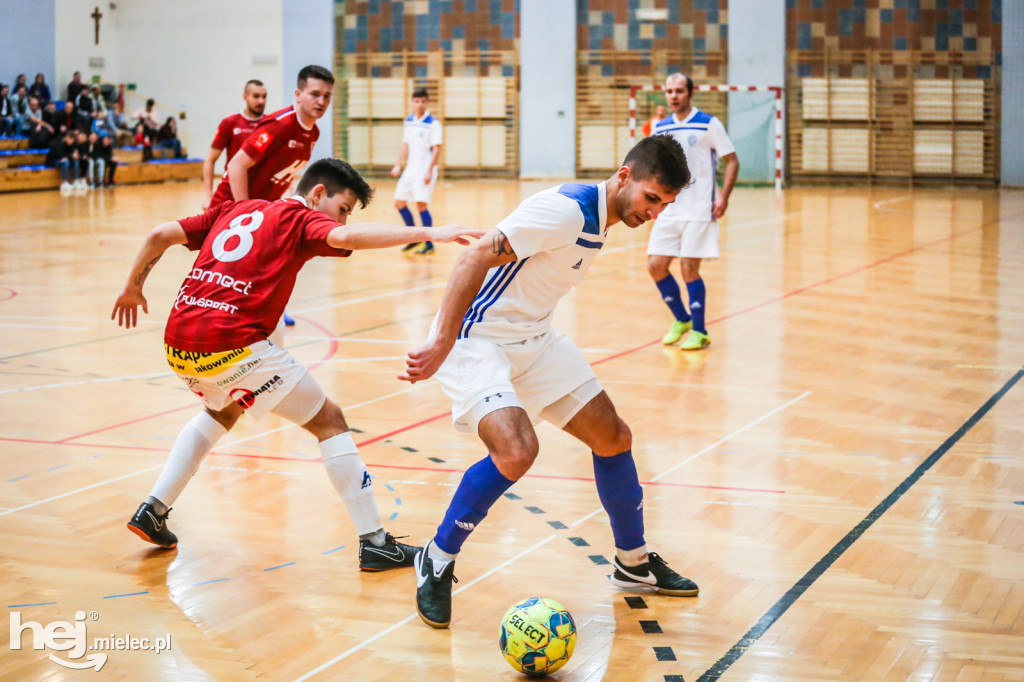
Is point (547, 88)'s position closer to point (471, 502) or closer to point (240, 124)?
point (240, 124)

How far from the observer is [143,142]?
2734 centimetres

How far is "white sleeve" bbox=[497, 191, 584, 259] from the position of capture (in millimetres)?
3625

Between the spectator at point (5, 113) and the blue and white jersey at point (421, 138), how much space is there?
1310 cm

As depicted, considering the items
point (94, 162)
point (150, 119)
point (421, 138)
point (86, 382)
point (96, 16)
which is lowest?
point (86, 382)

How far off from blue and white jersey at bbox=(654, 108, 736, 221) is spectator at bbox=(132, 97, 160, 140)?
860 inches

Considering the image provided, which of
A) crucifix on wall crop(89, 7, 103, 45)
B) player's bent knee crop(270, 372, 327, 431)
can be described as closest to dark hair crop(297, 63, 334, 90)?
player's bent knee crop(270, 372, 327, 431)

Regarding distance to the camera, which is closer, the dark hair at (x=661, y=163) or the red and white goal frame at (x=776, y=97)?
the dark hair at (x=661, y=163)

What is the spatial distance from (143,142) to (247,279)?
81.7 feet

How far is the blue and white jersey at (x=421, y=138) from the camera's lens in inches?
589

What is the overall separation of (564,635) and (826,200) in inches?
819

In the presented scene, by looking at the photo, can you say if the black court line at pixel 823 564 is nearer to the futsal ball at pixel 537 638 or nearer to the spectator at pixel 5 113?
the futsal ball at pixel 537 638

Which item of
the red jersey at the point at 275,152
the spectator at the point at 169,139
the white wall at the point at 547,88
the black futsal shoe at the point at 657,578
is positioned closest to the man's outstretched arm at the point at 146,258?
the black futsal shoe at the point at 657,578

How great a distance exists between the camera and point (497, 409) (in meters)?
3.67

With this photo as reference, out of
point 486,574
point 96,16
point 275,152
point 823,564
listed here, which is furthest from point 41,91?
point 823,564
